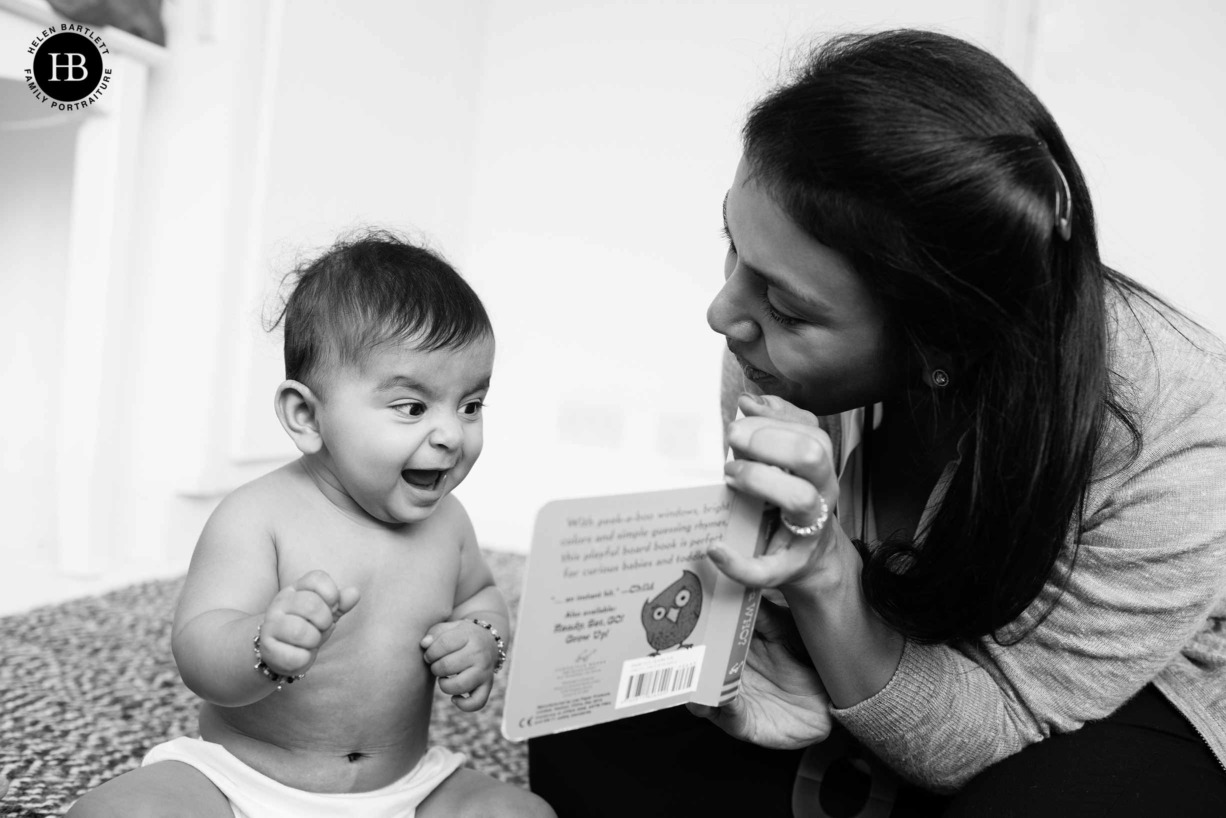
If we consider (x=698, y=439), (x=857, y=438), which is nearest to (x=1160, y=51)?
(x=698, y=439)

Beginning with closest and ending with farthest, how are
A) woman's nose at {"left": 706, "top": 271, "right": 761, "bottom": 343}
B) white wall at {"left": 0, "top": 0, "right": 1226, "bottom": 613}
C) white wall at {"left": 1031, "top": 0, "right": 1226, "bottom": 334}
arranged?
woman's nose at {"left": 706, "top": 271, "right": 761, "bottom": 343} < white wall at {"left": 0, "top": 0, "right": 1226, "bottom": 613} < white wall at {"left": 1031, "top": 0, "right": 1226, "bottom": 334}

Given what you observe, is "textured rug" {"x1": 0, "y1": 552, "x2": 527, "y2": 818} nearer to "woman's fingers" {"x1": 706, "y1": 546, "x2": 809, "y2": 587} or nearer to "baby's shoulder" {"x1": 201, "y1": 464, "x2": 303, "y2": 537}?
"baby's shoulder" {"x1": 201, "y1": 464, "x2": 303, "y2": 537}

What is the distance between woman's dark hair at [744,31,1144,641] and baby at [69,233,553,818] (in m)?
0.33

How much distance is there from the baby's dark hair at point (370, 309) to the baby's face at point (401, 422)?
0.01 metres

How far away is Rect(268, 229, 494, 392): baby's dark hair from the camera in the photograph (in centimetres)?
90

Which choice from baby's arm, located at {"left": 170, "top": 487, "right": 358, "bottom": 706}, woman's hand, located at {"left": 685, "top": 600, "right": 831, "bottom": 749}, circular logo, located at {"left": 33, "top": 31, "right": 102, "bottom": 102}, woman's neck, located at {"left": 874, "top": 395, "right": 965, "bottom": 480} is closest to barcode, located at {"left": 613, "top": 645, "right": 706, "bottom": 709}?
woman's hand, located at {"left": 685, "top": 600, "right": 831, "bottom": 749}

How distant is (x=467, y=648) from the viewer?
95 cm

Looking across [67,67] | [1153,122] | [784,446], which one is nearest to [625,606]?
[784,446]

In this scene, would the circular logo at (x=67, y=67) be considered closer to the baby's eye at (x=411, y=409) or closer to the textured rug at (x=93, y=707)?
the textured rug at (x=93, y=707)

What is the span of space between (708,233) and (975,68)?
2.04m

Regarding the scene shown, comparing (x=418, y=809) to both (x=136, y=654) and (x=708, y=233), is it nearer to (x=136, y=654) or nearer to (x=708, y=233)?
(x=136, y=654)

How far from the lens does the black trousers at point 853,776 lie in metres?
0.88

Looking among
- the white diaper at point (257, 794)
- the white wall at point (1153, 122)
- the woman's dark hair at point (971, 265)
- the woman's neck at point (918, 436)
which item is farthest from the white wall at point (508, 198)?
the white diaper at point (257, 794)

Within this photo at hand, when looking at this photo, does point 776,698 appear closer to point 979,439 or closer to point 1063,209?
point 979,439
